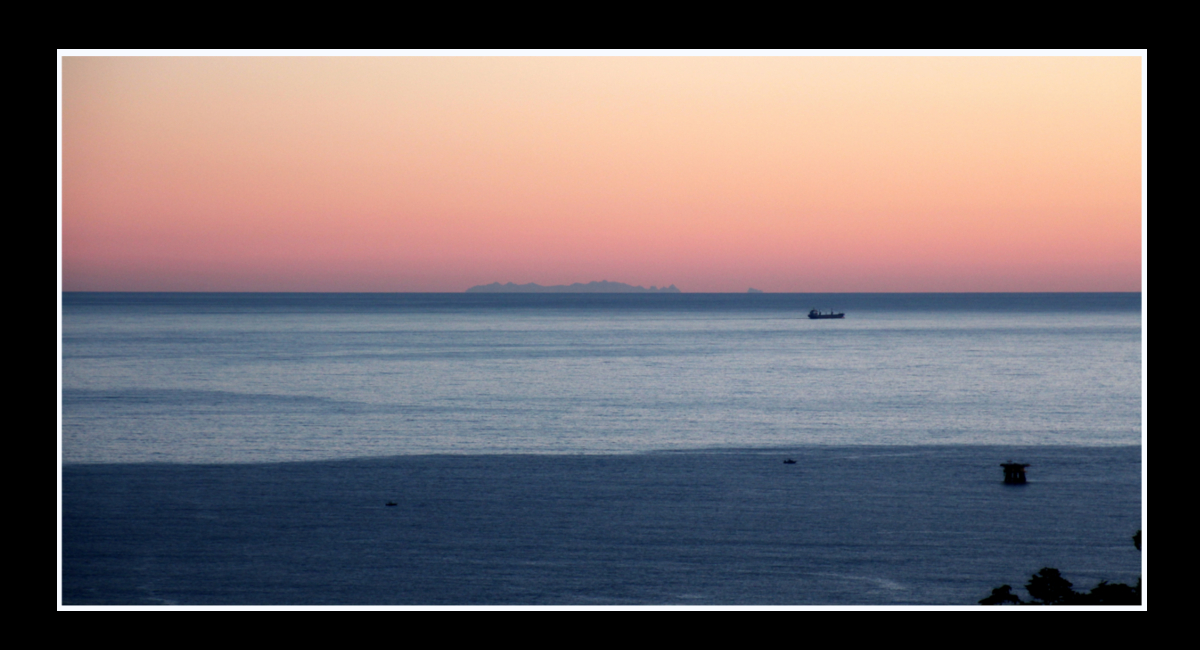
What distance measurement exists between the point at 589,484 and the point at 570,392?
26.0m

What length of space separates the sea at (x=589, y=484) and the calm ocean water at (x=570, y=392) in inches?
12.4

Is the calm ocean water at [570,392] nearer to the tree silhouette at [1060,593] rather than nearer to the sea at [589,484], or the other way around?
the sea at [589,484]

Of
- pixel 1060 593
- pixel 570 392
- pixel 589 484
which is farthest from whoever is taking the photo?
pixel 570 392

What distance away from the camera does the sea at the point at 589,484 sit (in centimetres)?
2086

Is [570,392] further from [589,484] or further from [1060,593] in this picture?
[1060,593]

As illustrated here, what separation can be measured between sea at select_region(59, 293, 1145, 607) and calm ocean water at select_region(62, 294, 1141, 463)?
1.03 feet

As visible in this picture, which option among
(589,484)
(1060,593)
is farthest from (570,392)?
(1060,593)

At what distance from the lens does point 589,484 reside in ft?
99.3

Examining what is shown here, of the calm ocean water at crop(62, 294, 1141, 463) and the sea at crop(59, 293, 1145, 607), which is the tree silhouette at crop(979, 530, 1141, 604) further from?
the calm ocean water at crop(62, 294, 1141, 463)

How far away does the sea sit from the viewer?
20859 mm

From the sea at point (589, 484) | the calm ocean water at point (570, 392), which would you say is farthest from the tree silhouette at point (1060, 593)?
the calm ocean water at point (570, 392)
